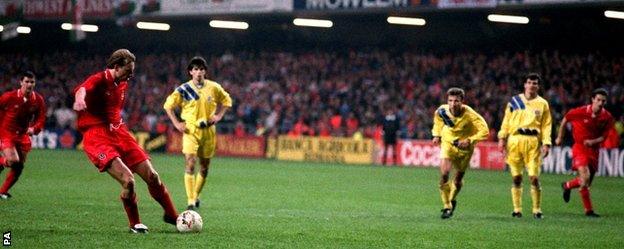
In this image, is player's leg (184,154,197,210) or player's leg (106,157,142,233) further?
player's leg (184,154,197,210)

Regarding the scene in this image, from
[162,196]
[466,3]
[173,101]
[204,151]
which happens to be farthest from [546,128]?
[466,3]

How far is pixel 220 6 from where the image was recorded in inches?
1550

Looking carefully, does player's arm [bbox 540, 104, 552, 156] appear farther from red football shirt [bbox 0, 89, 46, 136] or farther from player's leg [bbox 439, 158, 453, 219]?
red football shirt [bbox 0, 89, 46, 136]

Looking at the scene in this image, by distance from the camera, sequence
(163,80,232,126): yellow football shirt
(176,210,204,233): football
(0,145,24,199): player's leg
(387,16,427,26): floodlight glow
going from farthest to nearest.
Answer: (387,16,427,26): floodlight glow
(0,145,24,199): player's leg
(163,80,232,126): yellow football shirt
(176,210,204,233): football

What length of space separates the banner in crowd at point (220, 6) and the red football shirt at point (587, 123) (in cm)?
2127

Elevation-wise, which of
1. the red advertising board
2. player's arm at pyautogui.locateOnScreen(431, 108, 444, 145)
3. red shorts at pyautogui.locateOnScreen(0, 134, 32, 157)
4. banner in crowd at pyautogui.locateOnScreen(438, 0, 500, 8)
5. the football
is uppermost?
banner in crowd at pyautogui.locateOnScreen(438, 0, 500, 8)

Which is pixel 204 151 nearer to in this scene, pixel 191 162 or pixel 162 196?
pixel 191 162

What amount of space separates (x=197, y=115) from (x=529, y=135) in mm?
5124

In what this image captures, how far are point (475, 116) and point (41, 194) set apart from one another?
24.7ft

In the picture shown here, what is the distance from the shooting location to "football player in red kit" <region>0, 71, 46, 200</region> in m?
16.6

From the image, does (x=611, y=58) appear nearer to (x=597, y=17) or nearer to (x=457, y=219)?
(x=597, y=17)

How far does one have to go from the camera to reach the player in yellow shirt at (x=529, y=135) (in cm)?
1584

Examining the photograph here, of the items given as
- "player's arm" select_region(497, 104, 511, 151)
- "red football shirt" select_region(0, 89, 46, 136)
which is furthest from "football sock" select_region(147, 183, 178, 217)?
"player's arm" select_region(497, 104, 511, 151)

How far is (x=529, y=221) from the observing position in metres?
14.9
